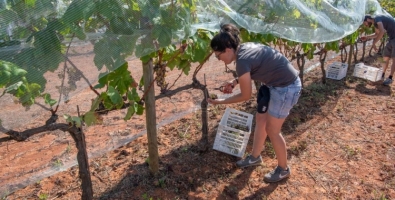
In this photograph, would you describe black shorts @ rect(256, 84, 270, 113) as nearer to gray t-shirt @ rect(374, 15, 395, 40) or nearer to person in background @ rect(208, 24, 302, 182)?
person in background @ rect(208, 24, 302, 182)

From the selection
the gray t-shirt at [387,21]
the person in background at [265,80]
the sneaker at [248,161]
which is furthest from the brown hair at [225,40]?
the gray t-shirt at [387,21]

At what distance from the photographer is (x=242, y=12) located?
2.97 m

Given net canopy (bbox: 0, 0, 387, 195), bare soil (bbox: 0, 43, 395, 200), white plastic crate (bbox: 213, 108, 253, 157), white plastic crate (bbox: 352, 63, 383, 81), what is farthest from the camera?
white plastic crate (bbox: 352, 63, 383, 81)

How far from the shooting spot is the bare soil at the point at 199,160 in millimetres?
2979

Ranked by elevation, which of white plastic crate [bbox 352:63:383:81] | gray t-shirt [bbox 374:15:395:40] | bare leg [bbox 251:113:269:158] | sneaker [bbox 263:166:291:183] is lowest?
sneaker [bbox 263:166:291:183]

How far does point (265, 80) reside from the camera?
267cm

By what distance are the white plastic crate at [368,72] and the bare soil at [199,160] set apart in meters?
1.41

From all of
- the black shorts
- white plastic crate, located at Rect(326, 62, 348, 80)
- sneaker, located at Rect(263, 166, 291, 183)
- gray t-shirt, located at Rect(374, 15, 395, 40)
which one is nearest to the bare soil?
sneaker, located at Rect(263, 166, 291, 183)

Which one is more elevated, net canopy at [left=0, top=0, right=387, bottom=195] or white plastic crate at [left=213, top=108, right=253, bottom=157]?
net canopy at [left=0, top=0, right=387, bottom=195]

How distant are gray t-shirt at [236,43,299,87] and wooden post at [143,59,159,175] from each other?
2.35 ft

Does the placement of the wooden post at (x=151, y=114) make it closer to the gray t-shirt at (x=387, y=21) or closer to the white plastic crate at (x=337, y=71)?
the white plastic crate at (x=337, y=71)

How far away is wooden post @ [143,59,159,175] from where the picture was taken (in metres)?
2.70

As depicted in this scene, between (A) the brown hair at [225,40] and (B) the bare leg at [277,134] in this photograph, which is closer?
(A) the brown hair at [225,40]

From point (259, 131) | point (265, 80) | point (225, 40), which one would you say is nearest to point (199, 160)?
point (259, 131)
